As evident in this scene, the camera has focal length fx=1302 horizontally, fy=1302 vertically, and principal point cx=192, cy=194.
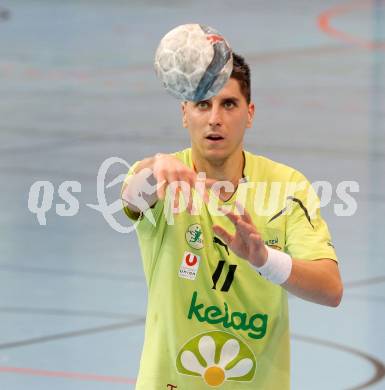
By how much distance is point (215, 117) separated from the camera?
525cm

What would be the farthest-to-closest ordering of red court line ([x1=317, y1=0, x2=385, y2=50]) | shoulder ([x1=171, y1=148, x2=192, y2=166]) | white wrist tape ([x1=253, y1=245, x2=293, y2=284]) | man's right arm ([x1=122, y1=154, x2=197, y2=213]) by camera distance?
→ 1. red court line ([x1=317, y1=0, x2=385, y2=50])
2. shoulder ([x1=171, y1=148, x2=192, y2=166])
3. white wrist tape ([x1=253, y1=245, x2=293, y2=284])
4. man's right arm ([x1=122, y1=154, x2=197, y2=213])

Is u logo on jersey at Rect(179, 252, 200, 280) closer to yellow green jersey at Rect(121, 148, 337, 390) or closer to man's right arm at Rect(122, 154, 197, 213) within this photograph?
yellow green jersey at Rect(121, 148, 337, 390)

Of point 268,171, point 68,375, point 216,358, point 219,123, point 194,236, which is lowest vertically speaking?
point 68,375

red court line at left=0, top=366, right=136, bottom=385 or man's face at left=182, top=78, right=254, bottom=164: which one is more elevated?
man's face at left=182, top=78, right=254, bottom=164

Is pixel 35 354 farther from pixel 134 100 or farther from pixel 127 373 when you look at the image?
pixel 134 100

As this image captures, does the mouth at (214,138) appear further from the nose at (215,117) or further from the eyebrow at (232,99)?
the eyebrow at (232,99)

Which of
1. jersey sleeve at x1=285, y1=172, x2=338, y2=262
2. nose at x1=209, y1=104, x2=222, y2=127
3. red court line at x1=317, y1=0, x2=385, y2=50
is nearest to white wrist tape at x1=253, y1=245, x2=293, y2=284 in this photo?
jersey sleeve at x1=285, y1=172, x2=338, y2=262

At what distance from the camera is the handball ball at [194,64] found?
524cm

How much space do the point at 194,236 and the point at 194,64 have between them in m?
0.71

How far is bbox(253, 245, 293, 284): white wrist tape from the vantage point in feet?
16.1

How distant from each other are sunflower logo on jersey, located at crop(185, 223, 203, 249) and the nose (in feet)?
1.45

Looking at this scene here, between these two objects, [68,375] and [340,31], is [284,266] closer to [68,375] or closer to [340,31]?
[68,375]

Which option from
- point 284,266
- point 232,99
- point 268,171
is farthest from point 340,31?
point 284,266

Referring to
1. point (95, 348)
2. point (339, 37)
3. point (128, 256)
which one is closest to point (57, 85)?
point (339, 37)
